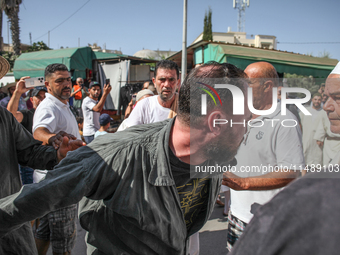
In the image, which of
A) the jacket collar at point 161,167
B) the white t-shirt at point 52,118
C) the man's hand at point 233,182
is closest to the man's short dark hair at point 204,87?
the jacket collar at point 161,167

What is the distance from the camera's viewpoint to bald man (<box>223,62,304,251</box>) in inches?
72.1

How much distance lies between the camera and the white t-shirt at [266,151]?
1.83 metres

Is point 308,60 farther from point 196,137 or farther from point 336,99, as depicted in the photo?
point 196,137

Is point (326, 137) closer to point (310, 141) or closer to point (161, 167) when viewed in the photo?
point (310, 141)

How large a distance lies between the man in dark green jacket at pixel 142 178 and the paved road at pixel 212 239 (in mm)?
1993

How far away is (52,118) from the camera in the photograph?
9.00 feet

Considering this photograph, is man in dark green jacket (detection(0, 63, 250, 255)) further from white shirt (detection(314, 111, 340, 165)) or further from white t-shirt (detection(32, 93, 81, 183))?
white shirt (detection(314, 111, 340, 165))

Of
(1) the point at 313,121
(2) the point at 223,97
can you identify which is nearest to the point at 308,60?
(1) the point at 313,121

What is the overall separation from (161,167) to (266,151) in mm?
1052

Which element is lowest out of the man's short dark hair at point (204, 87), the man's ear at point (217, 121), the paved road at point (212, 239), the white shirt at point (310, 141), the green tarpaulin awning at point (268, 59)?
the paved road at point (212, 239)

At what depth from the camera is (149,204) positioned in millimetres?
1213

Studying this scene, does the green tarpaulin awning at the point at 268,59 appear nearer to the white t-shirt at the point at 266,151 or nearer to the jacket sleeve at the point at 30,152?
the white t-shirt at the point at 266,151

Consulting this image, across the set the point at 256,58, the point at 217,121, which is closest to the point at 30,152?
the point at 217,121

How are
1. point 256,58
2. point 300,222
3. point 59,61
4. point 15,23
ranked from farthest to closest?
point 15,23, point 59,61, point 256,58, point 300,222
